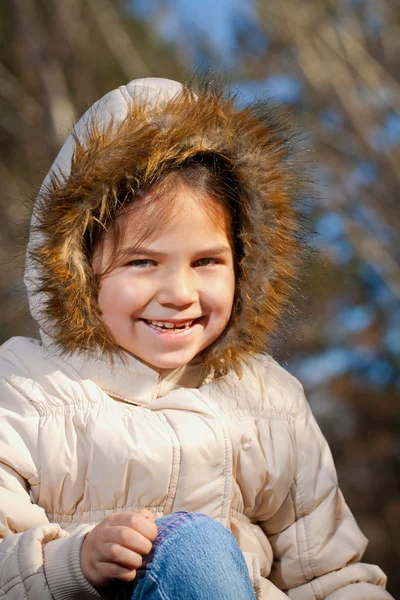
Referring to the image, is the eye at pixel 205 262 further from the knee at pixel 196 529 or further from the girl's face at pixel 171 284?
the knee at pixel 196 529

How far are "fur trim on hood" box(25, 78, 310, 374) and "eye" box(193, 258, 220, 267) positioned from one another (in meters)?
0.10

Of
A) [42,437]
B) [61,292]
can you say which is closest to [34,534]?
[42,437]

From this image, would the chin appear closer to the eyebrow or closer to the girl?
the girl

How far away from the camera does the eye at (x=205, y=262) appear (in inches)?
65.2

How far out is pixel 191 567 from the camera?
1202 millimetres

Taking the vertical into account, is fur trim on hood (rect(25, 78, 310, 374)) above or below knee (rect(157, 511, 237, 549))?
above

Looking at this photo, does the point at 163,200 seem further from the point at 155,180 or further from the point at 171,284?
the point at 171,284

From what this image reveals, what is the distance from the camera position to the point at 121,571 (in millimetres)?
1226

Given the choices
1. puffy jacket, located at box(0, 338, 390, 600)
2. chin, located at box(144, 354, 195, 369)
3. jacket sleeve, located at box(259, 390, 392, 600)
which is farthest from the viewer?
jacket sleeve, located at box(259, 390, 392, 600)

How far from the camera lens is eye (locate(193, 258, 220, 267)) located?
166 cm

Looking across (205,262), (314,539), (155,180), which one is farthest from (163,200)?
(314,539)

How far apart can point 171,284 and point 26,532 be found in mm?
528

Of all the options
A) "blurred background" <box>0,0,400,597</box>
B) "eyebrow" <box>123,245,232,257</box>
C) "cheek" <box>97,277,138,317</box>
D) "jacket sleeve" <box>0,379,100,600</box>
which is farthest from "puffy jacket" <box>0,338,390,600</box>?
"blurred background" <box>0,0,400,597</box>

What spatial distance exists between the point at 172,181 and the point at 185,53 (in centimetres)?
589
